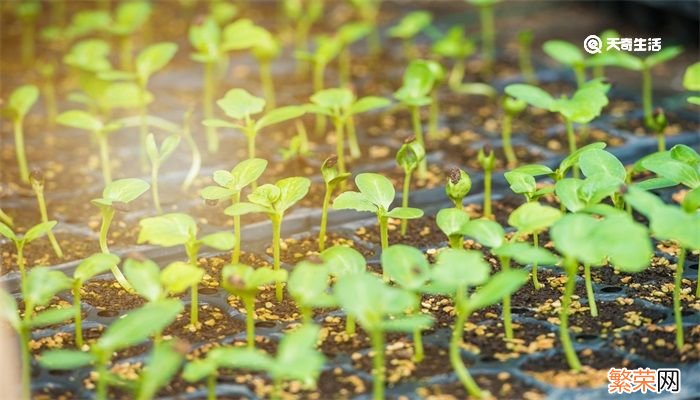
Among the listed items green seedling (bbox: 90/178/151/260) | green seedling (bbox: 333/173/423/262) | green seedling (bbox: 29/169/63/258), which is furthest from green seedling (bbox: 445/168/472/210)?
green seedling (bbox: 29/169/63/258)

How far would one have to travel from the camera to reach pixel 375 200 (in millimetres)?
1509

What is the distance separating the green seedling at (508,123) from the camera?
6.53ft

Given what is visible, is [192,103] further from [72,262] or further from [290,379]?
[290,379]

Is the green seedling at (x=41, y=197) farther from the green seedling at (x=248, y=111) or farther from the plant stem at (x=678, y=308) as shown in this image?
the plant stem at (x=678, y=308)

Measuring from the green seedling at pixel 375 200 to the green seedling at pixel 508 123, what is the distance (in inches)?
21.3

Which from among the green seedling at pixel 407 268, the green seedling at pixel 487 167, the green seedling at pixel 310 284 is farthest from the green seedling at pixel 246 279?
the green seedling at pixel 487 167

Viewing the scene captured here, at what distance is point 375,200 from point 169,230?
0.99 ft

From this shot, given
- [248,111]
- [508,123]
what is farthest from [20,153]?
[508,123]

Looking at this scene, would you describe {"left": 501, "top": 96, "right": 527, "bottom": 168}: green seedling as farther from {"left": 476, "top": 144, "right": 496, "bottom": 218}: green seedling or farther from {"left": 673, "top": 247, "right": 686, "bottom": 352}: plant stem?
{"left": 673, "top": 247, "right": 686, "bottom": 352}: plant stem

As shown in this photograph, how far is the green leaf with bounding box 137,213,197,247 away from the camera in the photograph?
1.40 m

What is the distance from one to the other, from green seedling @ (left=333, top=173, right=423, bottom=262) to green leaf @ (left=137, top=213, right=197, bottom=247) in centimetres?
22

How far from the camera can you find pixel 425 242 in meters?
1.74

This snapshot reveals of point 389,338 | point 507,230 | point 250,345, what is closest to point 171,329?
point 250,345

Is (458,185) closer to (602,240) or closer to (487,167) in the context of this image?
(487,167)
